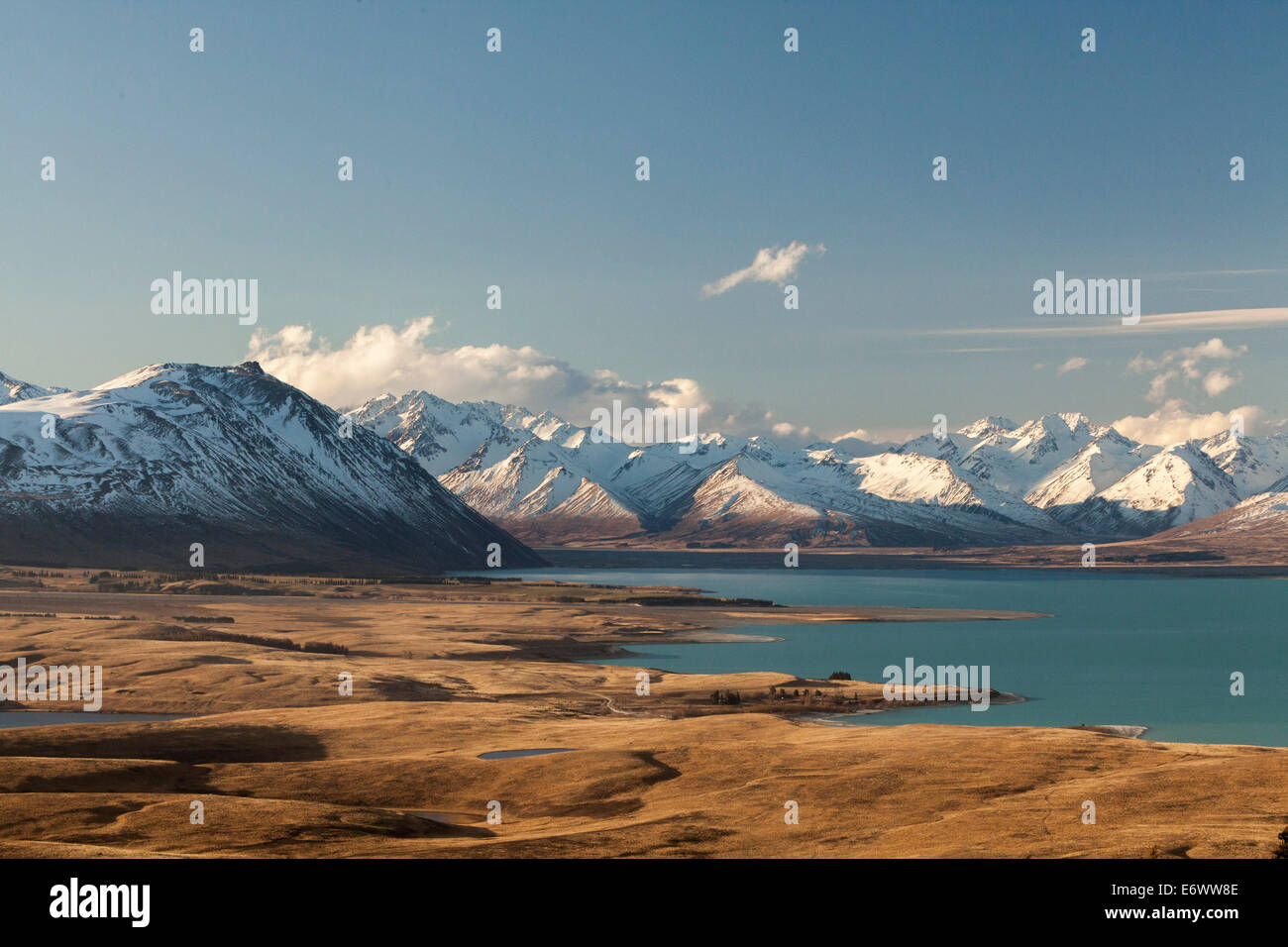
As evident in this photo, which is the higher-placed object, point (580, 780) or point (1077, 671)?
point (580, 780)

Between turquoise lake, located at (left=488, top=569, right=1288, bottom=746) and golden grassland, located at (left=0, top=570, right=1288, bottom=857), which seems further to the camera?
turquoise lake, located at (left=488, top=569, right=1288, bottom=746)

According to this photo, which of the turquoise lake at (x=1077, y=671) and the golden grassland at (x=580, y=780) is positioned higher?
the golden grassland at (x=580, y=780)

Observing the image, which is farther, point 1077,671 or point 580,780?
point 1077,671

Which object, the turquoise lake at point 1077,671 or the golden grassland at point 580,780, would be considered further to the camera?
the turquoise lake at point 1077,671

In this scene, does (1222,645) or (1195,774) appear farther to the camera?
(1222,645)

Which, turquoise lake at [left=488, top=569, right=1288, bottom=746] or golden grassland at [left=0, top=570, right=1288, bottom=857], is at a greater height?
golden grassland at [left=0, top=570, right=1288, bottom=857]
